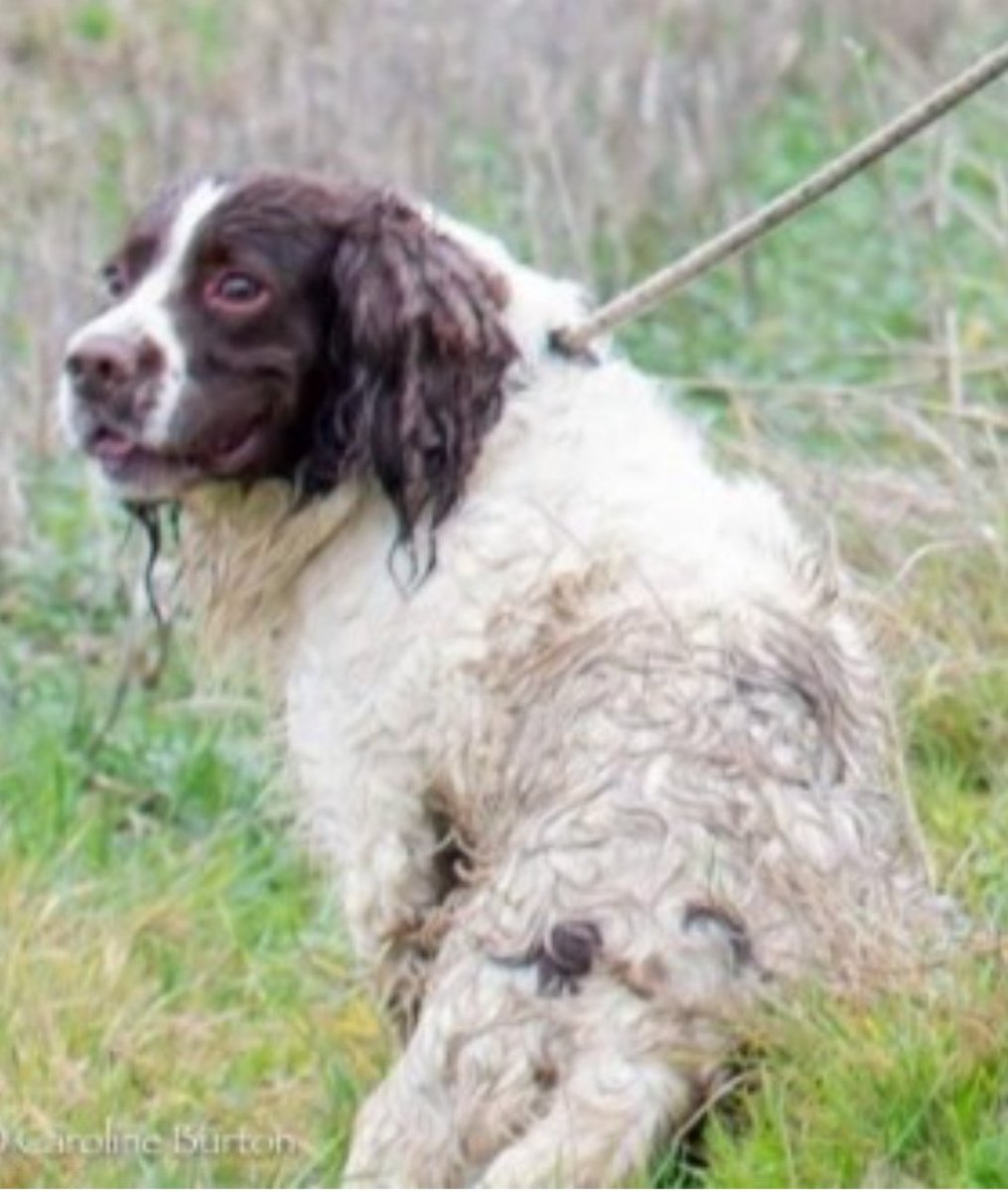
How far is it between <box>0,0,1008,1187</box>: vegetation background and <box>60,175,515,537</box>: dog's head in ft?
2.66

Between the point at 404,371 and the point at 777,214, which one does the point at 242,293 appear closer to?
the point at 404,371

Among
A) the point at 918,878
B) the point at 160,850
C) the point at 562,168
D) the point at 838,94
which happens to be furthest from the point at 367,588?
the point at 838,94

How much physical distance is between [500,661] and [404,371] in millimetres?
423

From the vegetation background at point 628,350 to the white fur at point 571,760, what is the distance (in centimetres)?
15

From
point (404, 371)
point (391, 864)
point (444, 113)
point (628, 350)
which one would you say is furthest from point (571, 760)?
point (444, 113)

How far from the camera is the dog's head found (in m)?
6.36

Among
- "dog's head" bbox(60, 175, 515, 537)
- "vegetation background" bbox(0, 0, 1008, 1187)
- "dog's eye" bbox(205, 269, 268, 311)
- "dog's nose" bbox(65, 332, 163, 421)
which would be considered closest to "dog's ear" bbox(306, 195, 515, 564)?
"dog's head" bbox(60, 175, 515, 537)

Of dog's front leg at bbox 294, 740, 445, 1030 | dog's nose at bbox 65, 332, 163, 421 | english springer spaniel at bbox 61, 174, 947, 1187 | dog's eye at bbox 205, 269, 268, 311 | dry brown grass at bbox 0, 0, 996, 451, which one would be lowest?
dry brown grass at bbox 0, 0, 996, 451

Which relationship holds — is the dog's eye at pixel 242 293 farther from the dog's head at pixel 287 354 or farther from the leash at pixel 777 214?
the leash at pixel 777 214

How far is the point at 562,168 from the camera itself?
11.0m

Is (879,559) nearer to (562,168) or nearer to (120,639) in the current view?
(120,639)

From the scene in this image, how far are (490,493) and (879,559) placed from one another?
202 cm

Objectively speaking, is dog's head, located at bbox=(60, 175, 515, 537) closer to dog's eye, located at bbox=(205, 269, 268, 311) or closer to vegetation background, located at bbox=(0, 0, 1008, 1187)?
dog's eye, located at bbox=(205, 269, 268, 311)

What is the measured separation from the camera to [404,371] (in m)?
6.41
